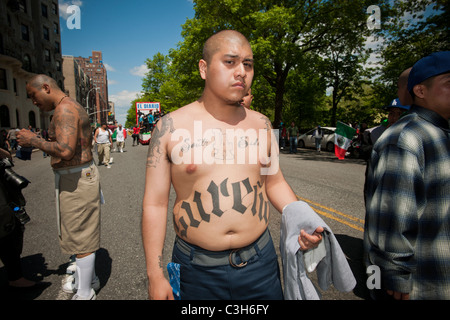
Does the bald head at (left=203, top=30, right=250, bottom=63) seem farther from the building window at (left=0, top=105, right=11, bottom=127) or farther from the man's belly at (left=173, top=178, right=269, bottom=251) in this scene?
the building window at (left=0, top=105, right=11, bottom=127)

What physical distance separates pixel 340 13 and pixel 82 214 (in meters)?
19.2

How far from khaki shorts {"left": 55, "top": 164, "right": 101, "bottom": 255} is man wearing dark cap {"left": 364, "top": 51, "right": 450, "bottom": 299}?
8.06 ft

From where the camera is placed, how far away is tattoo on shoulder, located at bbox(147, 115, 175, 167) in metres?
1.43

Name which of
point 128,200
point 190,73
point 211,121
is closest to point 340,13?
point 190,73

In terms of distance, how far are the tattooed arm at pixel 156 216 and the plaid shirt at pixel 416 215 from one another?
1204mm

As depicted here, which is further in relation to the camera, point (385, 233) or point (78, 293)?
point (78, 293)

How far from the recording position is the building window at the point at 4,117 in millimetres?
27984

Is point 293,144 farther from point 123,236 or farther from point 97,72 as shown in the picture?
point 97,72

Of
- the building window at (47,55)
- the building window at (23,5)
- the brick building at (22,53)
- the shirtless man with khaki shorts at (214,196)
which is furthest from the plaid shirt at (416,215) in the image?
the building window at (47,55)

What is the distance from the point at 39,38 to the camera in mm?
38938

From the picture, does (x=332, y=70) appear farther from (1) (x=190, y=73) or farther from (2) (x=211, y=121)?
(2) (x=211, y=121)

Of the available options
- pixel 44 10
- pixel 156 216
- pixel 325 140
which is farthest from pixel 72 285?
pixel 44 10

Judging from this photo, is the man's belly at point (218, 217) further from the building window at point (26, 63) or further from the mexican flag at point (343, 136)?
the building window at point (26, 63)

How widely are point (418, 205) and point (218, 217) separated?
3.67 ft
